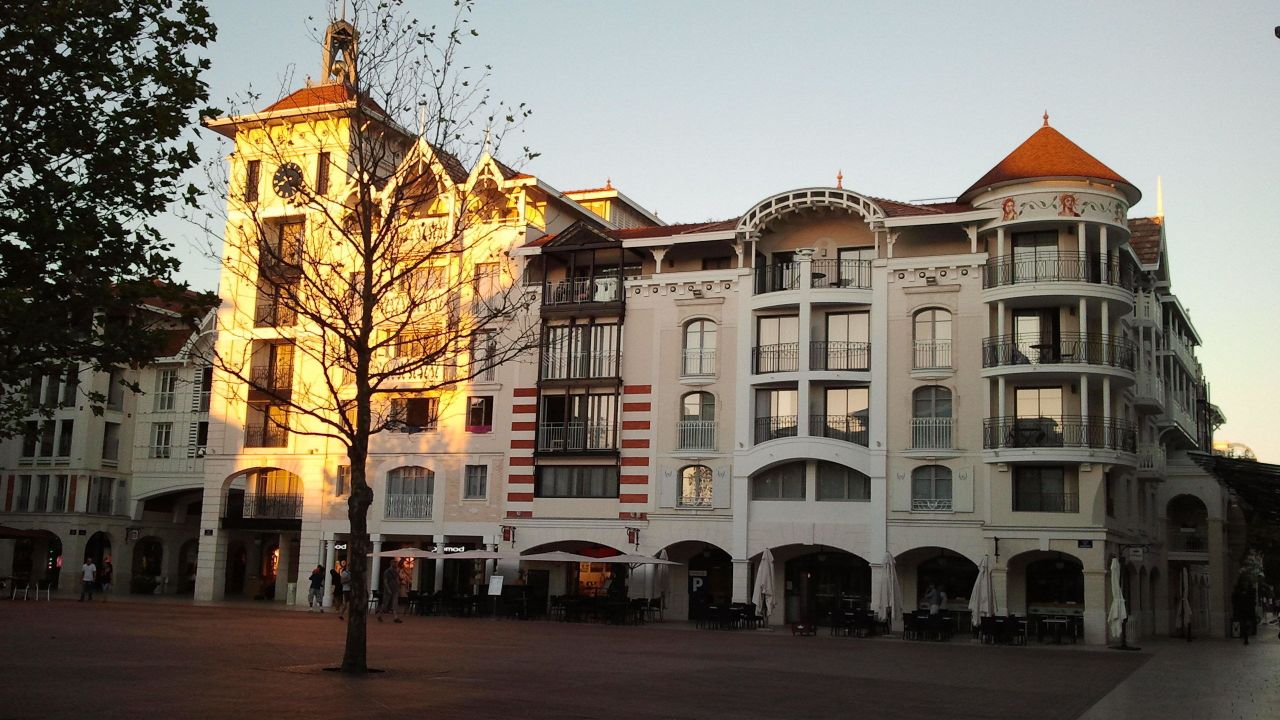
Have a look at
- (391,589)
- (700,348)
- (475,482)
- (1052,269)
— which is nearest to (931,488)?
(1052,269)

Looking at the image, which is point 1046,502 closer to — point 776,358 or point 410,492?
point 776,358

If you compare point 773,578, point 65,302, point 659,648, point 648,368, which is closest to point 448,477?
point 648,368

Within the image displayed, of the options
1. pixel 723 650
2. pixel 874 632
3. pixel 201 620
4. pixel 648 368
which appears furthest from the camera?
pixel 648 368

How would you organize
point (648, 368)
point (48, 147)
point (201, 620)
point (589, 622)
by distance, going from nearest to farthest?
point (48, 147) → point (201, 620) → point (589, 622) → point (648, 368)

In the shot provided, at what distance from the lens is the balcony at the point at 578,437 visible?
50156 mm

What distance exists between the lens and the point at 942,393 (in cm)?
4597

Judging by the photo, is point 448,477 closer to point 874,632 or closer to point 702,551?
point 702,551

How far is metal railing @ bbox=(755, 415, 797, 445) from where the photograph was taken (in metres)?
47.4

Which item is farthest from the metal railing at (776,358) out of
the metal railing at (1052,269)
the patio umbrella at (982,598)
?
the patio umbrella at (982,598)

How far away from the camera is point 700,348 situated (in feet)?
163

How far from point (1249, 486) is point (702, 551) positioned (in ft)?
85.6

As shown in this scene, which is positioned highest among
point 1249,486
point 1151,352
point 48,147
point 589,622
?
point 1151,352

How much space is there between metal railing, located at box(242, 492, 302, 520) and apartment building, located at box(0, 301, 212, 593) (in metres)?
8.52

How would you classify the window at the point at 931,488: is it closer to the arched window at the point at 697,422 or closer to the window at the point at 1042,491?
the window at the point at 1042,491
